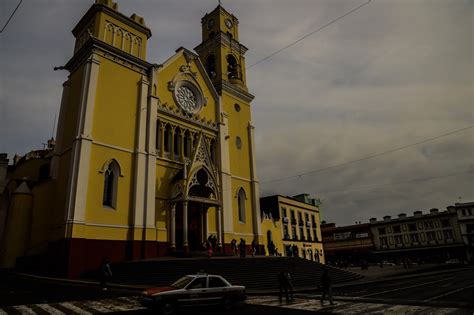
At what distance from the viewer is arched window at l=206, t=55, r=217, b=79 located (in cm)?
3729

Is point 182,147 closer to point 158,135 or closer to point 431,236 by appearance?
point 158,135

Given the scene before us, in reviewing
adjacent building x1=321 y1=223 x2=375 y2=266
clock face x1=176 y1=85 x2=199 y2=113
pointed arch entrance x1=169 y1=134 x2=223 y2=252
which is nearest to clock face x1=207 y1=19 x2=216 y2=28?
clock face x1=176 y1=85 x2=199 y2=113

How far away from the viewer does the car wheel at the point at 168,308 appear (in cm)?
1034

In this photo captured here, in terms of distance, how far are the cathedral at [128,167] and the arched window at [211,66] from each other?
12.8ft

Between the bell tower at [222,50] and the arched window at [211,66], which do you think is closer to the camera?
the bell tower at [222,50]

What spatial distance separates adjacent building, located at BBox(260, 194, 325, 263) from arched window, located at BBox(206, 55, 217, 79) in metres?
19.4

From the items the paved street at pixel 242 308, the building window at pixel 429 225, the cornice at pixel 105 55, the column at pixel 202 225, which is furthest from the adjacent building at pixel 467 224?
the cornice at pixel 105 55

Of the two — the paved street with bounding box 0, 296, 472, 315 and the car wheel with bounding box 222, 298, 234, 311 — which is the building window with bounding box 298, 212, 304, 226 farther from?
the car wheel with bounding box 222, 298, 234, 311

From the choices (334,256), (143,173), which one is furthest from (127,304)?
(334,256)

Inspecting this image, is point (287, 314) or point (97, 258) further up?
point (97, 258)

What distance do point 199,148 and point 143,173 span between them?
5.62 meters

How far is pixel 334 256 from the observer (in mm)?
78000

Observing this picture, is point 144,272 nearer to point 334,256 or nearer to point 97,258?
point 97,258

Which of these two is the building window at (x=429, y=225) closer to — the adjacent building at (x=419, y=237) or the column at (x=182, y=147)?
the adjacent building at (x=419, y=237)
